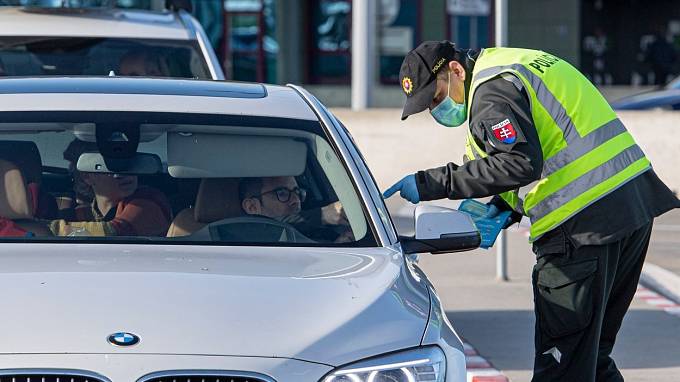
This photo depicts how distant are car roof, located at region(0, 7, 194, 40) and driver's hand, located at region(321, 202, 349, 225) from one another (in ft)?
11.7

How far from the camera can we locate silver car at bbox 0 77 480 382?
3576 mm

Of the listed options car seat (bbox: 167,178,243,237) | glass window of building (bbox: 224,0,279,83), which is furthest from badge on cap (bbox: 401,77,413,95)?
glass window of building (bbox: 224,0,279,83)

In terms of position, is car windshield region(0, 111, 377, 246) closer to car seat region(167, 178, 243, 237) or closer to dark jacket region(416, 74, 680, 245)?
car seat region(167, 178, 243, 237)

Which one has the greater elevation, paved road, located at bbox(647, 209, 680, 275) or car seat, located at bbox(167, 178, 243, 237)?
car seat, located at bbox(167, 178, 243, 237)

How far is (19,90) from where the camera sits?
5.03 metres

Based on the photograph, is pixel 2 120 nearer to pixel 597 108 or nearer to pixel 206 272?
pixel 206 272

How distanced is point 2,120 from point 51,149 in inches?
8.3

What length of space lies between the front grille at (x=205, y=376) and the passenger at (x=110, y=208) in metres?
1.16

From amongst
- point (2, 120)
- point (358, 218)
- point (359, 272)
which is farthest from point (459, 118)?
point (2, 120)

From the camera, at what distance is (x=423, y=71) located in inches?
205

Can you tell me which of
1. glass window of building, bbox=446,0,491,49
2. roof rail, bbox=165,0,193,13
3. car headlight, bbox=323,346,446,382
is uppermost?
roof rail, bbox=165,0,193,13

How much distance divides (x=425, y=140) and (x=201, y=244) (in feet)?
33.1

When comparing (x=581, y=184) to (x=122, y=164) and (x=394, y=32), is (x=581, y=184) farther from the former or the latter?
(x=394, y=32)

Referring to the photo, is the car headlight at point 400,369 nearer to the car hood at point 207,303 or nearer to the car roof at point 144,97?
the car hood at point 207,303
